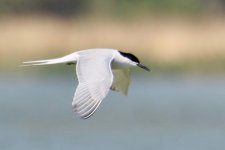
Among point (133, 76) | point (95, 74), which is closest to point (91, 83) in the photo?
point (95, 74)

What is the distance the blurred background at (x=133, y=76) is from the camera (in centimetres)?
1077

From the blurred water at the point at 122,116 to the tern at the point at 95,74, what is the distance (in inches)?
109

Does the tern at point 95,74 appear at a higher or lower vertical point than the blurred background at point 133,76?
higher

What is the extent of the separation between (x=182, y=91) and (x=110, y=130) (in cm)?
235

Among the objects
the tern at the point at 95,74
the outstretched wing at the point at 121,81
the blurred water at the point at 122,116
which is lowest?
the blurred water at the point at 122,116

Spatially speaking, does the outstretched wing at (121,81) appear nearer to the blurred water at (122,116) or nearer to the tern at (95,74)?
the tern at (95,74)

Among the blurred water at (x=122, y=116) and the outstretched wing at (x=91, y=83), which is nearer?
the outstretched wing at (x=91, y=83)

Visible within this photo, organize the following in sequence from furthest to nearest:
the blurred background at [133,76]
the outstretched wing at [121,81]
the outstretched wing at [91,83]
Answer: the blurred background at [133,76] → the outstretched wing at [121,81] → the outstretched wing at [91,83]

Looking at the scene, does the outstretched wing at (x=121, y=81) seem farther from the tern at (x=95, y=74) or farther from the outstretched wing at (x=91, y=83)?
the outstretched wing at (x=91, y=83)

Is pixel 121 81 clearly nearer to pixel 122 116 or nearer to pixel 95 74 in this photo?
pixel 95 74

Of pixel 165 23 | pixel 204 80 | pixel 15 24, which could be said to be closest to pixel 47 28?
pixel 15 24

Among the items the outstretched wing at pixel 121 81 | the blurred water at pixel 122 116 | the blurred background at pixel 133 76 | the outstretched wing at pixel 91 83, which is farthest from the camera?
the blurred background at pixel 133 76

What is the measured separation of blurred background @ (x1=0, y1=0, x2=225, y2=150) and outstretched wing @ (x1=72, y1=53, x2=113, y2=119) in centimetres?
349

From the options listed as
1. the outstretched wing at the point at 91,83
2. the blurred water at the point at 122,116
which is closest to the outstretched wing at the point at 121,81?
the outstretched wing at the point at 91,83
